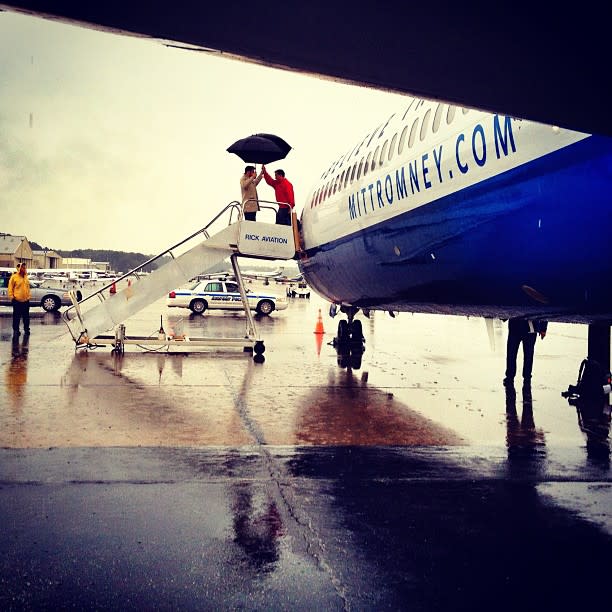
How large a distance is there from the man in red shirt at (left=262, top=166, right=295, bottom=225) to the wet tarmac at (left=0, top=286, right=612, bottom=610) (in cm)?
517

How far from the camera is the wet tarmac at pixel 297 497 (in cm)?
394

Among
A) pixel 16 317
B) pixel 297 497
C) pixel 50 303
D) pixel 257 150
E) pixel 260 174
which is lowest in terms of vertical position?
pixel 297 497

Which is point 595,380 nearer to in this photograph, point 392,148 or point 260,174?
point 392,148

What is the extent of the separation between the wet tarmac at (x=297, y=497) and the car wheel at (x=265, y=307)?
23.9m

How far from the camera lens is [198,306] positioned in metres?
35.1

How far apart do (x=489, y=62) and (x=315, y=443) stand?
4.97 meters

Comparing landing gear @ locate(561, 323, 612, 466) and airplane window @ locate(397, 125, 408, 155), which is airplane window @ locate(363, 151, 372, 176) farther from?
landing gear @ locate(561, 323, 612, 466)

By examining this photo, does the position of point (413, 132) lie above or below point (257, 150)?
below

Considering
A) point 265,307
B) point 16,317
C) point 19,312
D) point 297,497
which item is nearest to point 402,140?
point 297,497

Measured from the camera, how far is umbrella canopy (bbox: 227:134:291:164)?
1634 cm

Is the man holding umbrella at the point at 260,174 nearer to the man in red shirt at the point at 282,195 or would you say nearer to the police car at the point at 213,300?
the man in red shirt at the point at 282,195

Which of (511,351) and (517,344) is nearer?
(517,344)

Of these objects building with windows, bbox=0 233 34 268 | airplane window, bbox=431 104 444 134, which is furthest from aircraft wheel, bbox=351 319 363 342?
building with windows, bbox=0 233 34 268

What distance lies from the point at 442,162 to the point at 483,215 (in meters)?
1.03
